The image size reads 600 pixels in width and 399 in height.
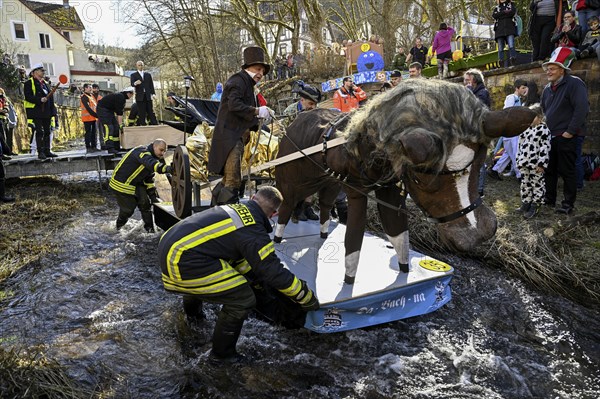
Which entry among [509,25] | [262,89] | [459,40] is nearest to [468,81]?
[509,25]

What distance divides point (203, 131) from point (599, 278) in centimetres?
536

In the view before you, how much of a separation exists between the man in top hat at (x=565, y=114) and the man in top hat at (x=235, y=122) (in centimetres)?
377

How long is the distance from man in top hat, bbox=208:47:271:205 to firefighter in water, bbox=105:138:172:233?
4.87 feet

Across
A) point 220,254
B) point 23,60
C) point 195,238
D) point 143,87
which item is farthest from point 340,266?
point 23,60

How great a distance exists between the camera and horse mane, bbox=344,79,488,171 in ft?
9.48

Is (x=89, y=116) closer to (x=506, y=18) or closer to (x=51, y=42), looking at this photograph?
(x=506, y=18)

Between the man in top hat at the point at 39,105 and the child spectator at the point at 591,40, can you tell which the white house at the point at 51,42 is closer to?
the man in top hat at the point at 39,105

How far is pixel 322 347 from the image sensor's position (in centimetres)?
362

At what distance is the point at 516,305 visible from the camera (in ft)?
14.2

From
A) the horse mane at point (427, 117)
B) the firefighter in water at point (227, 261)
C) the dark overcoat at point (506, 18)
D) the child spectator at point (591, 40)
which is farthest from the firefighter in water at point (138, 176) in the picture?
the dark overcoat at point (506, 18)

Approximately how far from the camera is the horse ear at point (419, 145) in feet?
8.80

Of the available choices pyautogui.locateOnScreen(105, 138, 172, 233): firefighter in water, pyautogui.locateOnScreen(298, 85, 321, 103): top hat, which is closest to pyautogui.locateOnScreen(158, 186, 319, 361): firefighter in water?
pyautogui.locateOnScreen(298, 85, 321, 103): top hat

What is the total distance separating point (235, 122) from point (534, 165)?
12.7 ft

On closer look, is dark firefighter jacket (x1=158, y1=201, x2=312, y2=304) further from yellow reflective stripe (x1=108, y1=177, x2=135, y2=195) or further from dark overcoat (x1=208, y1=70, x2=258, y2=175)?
yellow reflective stripe (x1=108, y1=177, x2=135, y2=195)
